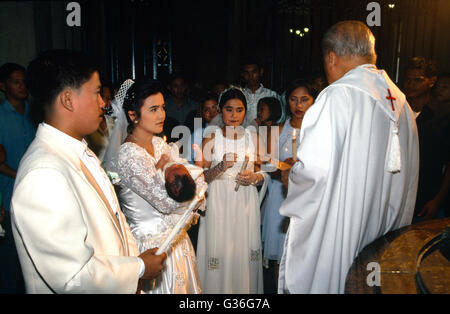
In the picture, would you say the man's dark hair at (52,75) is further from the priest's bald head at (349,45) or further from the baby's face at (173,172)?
the priest's bald head at (349,45)

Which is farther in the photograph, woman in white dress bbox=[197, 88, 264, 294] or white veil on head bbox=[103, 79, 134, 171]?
woman in white dress bbox=[197, 88, 264, 294]

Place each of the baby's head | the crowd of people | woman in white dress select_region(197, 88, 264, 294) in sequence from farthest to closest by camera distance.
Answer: woman in white dress select_region(197, 88, 264, 294) < the baby's head < the crowd of people

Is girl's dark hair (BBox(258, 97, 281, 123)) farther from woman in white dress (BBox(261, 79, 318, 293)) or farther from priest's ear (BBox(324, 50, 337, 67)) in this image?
priest's ear (BBox(324, 50, 337, 67))

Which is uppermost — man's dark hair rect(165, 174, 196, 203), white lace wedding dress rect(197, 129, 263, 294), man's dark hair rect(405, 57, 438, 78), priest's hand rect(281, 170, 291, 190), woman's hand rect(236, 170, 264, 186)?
man's dark hair rect(405, 57, 438, 78)

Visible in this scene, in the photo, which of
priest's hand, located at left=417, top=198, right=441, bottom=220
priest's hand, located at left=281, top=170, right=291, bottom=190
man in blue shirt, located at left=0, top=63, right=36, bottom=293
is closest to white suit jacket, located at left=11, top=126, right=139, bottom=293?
priest's hand, located at left=281, top=170, right=291, bottom=190

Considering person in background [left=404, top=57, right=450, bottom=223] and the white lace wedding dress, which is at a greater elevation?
person in background [left=404, top=57, right=450, bottom=223]

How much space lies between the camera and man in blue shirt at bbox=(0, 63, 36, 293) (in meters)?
3.81

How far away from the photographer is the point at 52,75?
59.4 inches

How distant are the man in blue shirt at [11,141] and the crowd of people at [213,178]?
13mm

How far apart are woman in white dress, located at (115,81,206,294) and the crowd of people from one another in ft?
0.03

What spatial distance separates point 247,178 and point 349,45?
5.68 ft

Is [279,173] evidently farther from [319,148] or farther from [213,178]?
[319,148]

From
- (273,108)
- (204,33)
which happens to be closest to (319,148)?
(273,108)

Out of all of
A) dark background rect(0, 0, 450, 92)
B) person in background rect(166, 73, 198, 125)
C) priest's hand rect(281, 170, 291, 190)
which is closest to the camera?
priest's hand rect(281, 170, 291, 190)
